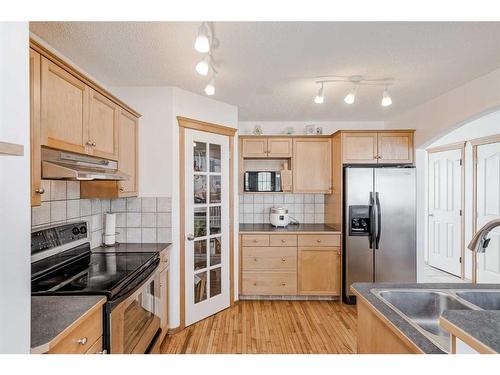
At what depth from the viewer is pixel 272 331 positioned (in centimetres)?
276

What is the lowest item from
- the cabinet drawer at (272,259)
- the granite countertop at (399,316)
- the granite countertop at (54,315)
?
the cabinet drawer at (272,259)

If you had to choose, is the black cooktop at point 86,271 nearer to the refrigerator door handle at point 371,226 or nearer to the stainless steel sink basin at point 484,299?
the stainless steel sink basin at point 484,299

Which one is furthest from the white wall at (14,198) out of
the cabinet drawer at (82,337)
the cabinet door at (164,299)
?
the cabinet door at (164,299)

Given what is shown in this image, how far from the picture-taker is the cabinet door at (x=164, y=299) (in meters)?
2.42

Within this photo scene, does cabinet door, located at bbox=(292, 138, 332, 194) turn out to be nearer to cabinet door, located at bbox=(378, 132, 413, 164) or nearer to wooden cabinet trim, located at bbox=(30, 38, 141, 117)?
cabinet door, located at bbox=(378, 132, 413, 164)

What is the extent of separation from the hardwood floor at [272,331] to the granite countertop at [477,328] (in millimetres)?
1818

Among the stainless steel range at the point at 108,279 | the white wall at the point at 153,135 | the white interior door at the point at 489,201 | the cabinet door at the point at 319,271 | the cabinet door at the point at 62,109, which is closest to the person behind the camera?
the cabinet door at the point at 62,109

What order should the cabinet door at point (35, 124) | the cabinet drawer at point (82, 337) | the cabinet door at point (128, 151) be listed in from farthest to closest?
the cabinet door at point (128, 151) → the cabinet door at point (35, 124) → the cabinet drawer at point (82, 337)

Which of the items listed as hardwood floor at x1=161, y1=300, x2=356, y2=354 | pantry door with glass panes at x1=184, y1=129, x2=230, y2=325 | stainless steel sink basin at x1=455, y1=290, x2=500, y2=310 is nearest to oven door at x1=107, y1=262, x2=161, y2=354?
hardwood floor at x1=161, y1=300, x2=356, y2=354

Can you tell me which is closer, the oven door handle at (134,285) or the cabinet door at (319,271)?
the oven door handle at (134,285)

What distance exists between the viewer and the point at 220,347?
8.05 feet

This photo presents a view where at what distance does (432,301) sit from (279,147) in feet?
8.84

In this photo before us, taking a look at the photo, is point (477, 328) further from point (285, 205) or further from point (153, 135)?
point (285, 205)
